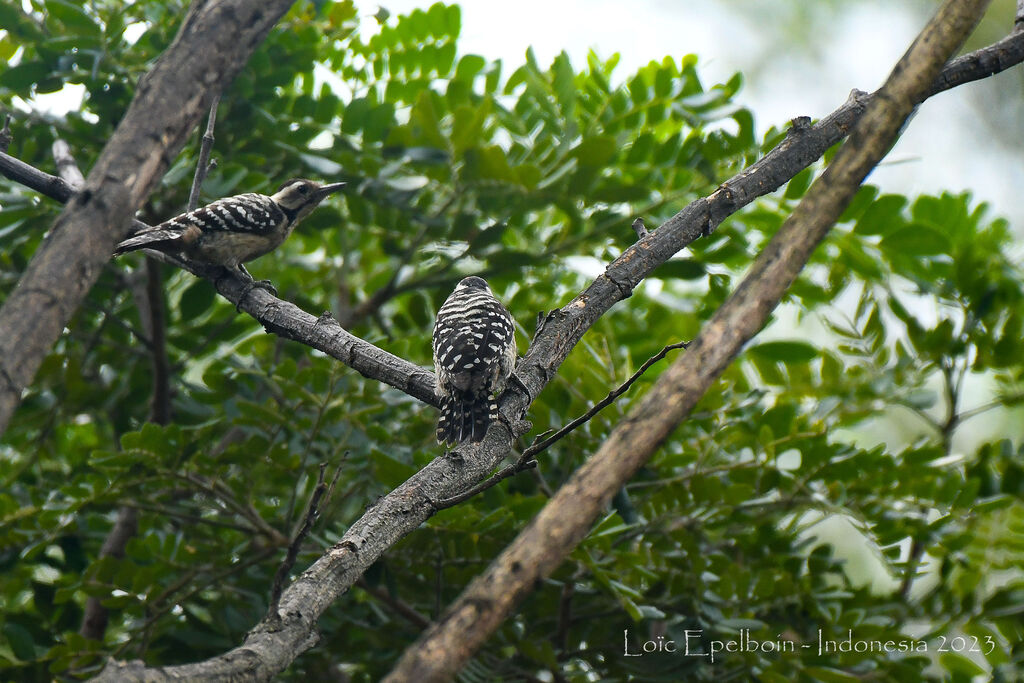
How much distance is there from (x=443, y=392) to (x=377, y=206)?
4.60ft

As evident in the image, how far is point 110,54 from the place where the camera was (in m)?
3.77

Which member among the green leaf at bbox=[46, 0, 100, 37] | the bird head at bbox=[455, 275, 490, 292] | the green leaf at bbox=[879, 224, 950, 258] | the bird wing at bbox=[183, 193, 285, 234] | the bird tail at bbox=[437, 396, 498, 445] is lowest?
the bird tail at bbox=[437, 396, 498, 445]

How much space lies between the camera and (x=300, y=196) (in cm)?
447

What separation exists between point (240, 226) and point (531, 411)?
195 cm

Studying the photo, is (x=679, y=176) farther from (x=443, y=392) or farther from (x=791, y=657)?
(x=791, y=657)

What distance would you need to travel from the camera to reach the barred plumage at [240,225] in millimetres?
3877

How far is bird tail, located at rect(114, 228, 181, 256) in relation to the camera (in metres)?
3.50

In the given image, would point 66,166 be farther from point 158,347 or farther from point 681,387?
point 681,387

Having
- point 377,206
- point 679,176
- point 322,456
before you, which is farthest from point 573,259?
point 322,456

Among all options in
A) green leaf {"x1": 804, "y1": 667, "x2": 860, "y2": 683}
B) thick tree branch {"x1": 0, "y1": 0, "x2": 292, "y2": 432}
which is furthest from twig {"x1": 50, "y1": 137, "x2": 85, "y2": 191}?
green leaf {"x1": 804, "y1": 667, "x2": 860, "y2": 683}

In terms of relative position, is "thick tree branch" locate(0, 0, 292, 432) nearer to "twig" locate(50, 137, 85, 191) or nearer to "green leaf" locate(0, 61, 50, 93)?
"twig" locate(50, 137, 85, 191)

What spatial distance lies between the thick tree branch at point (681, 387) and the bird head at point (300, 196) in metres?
3.09

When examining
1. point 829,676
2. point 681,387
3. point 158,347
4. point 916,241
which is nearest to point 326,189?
point 158,347

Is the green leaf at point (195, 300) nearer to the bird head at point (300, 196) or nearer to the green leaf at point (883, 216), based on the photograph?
the bird head at point (300, 196)
